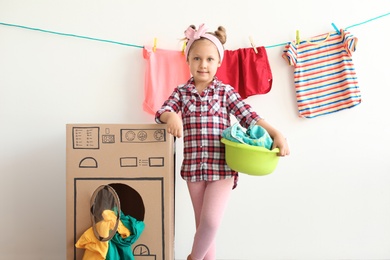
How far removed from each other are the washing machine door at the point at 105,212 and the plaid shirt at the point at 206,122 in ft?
0.87

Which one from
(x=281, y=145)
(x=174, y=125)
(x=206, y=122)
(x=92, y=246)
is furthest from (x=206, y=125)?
(x=92, y=246)

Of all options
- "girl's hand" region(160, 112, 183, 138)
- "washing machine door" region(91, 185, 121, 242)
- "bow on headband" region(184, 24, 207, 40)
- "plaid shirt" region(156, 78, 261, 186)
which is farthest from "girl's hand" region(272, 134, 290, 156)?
"washing machine door" region(91, 185, 121, 242)

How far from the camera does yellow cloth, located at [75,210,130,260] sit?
1.30 m

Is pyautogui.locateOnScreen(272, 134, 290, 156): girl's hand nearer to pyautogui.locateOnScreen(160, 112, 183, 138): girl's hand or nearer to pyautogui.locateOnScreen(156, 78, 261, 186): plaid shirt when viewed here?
pyautogui.locateOnScreen(156, 78, 261, 186): plaid shirt

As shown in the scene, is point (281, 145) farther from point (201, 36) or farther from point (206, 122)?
point (201, 36)

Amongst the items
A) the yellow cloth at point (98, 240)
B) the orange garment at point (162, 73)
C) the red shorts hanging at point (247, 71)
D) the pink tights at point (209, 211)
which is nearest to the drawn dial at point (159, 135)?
the pink tights at point (209, 211)

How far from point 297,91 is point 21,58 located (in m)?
1.33

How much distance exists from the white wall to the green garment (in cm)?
53

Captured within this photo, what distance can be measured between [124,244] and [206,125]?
511 mm

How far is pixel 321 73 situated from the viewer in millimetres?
1774

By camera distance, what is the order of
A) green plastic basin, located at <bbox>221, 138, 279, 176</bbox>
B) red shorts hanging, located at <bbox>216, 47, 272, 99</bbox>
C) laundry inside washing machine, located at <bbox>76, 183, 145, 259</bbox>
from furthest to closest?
1. red shorts hanging, located at <bbox>216, 47, 272, 99</bbox>
2. laundry inside washing machine, located at <bbox>76, 183, 145, 259</bbox>
3. green plastic basin, located at <bbox>221, 138, 279, 176</bbox>

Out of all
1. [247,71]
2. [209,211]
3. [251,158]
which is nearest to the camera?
[251,158]

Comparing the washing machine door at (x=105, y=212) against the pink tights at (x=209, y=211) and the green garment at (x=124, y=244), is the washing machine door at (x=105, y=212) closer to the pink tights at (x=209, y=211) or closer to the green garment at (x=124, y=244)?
the green garment at (x=124, y=244)

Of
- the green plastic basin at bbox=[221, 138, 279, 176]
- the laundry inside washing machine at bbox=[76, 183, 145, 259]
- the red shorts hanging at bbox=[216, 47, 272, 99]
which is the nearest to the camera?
the green plastic basin at bbox=[221, 138, 279, 176]
